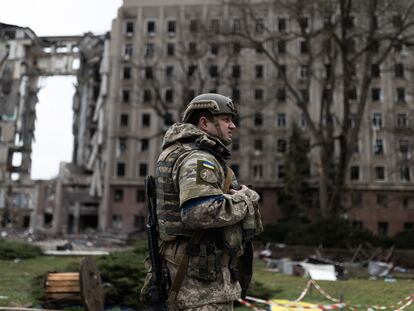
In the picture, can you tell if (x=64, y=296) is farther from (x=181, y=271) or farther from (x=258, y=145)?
(x=258, y=145)

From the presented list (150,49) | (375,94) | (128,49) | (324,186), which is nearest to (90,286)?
(324,186)

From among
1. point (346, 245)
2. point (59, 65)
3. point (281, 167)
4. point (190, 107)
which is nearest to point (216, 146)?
point (190, 107)

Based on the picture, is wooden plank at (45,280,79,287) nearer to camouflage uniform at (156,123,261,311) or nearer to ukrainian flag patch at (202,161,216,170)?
camouflage uniform at (156,123,261,311)

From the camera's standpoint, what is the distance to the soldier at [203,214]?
2910 millimetres

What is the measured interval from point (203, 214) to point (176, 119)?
1681 inches

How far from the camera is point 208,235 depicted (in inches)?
121

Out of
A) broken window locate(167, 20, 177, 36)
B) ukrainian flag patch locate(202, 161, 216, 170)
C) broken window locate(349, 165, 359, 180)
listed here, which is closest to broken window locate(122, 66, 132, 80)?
broken window locate(167, 20, 177, 36)

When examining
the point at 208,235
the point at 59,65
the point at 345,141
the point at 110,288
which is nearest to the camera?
the point at 208,235

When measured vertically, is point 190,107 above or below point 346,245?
above

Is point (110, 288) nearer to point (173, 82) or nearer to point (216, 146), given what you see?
point (216, 146)

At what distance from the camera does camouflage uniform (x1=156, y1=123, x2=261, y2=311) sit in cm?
289

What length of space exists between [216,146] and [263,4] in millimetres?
47849

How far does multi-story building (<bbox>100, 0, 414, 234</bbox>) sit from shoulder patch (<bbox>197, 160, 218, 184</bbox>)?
4238 centimetres

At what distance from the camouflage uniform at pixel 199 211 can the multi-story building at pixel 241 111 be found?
42.2 metres
